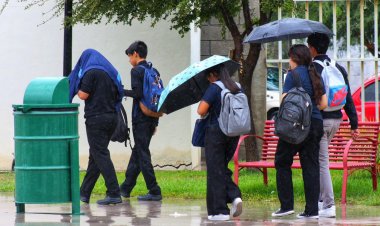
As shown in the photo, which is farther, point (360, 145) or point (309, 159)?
point (360, 145)

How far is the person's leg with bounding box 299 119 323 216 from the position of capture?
34.6 feet

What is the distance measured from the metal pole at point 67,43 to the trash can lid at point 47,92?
463cm

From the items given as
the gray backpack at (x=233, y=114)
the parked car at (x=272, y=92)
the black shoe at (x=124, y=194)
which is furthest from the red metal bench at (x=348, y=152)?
the parked car at (x=272, y=92)

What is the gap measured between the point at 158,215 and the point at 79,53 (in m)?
6.61

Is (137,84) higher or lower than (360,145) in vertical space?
higher

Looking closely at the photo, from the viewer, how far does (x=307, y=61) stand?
419 inches

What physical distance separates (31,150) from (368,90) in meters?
11.8

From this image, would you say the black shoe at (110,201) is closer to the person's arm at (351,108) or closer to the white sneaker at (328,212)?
the white sneaker at (328,212)

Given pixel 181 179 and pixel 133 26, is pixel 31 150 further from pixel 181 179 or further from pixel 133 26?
pixel 133 26

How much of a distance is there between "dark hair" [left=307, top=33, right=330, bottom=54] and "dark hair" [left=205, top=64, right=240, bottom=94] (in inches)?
39.8

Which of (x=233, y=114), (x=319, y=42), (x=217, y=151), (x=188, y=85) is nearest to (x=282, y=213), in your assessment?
(x=217, y=151)

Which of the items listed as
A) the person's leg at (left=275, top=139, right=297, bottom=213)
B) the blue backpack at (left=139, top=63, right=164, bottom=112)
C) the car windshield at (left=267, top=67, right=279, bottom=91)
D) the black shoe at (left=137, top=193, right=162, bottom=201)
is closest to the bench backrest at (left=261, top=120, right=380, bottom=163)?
the black shoe at (left=137, top=193, right=162, bottom=201)

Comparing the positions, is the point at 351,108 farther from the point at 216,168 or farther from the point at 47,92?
the point at 47,92

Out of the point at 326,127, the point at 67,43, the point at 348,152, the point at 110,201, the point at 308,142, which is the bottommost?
the point at 110,201
